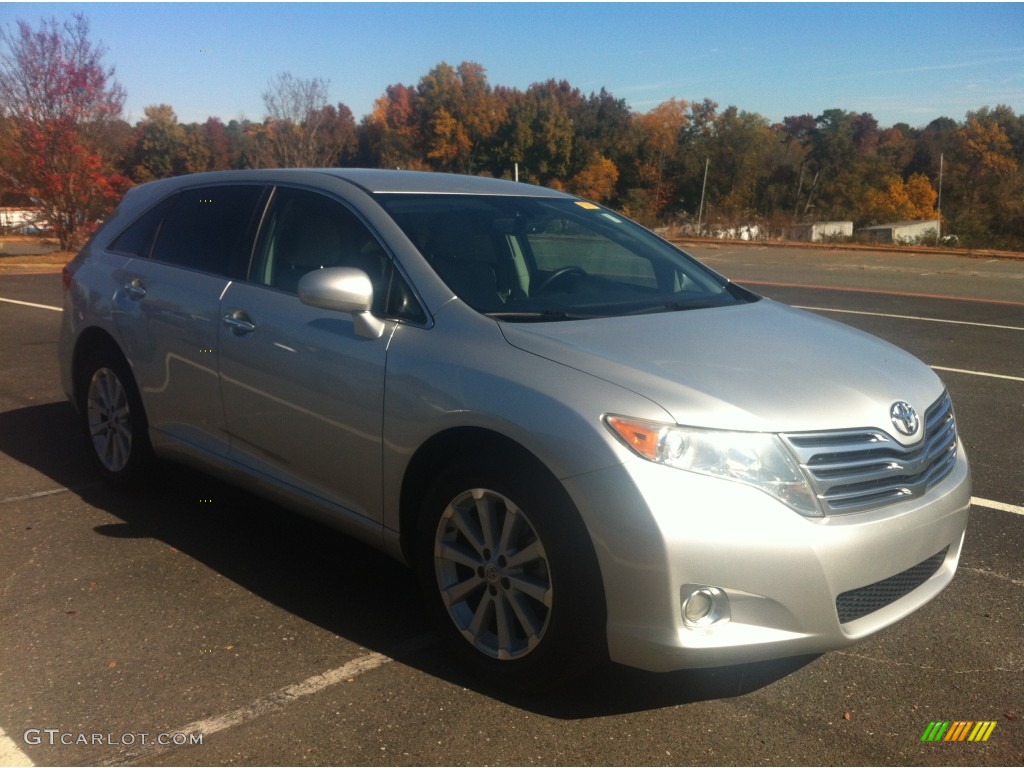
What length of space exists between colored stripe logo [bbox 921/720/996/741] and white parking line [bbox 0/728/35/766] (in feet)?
8.96

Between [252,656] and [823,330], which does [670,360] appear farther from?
[252,656]

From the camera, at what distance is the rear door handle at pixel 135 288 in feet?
16.5

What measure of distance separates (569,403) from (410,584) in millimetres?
1600

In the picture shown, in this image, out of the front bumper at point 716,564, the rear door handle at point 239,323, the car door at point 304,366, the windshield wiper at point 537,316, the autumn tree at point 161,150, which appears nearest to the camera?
the front bumper at point 716,564

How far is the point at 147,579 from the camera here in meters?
4.29

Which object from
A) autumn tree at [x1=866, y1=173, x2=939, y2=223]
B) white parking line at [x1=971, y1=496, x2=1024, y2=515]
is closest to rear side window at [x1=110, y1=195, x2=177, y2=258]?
white parking line at [x1=971, y1=496, x2=1024, y2=515]

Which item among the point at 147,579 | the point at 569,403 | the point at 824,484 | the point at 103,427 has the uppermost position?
the point at 569,403

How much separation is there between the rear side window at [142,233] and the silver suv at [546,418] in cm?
32

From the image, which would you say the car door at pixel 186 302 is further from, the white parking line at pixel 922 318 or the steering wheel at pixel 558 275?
the white parking line at pixel 922 318

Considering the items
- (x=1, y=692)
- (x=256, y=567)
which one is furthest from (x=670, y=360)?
(x=1, y=692)

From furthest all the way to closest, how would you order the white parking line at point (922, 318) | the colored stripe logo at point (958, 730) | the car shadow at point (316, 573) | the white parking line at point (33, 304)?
the white parking line at point (33, 304)
the white parking line at point (922, 318)
the car shadow at point (316, 573)
the colored stripe logo at point (958, 730)

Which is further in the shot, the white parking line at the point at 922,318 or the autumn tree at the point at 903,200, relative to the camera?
the autumn tree at the point at 903,200

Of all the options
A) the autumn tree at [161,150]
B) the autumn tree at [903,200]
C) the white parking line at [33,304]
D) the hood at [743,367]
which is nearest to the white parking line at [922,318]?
the hood at [743,367]

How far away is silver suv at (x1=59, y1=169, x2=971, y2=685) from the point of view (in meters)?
2.93
